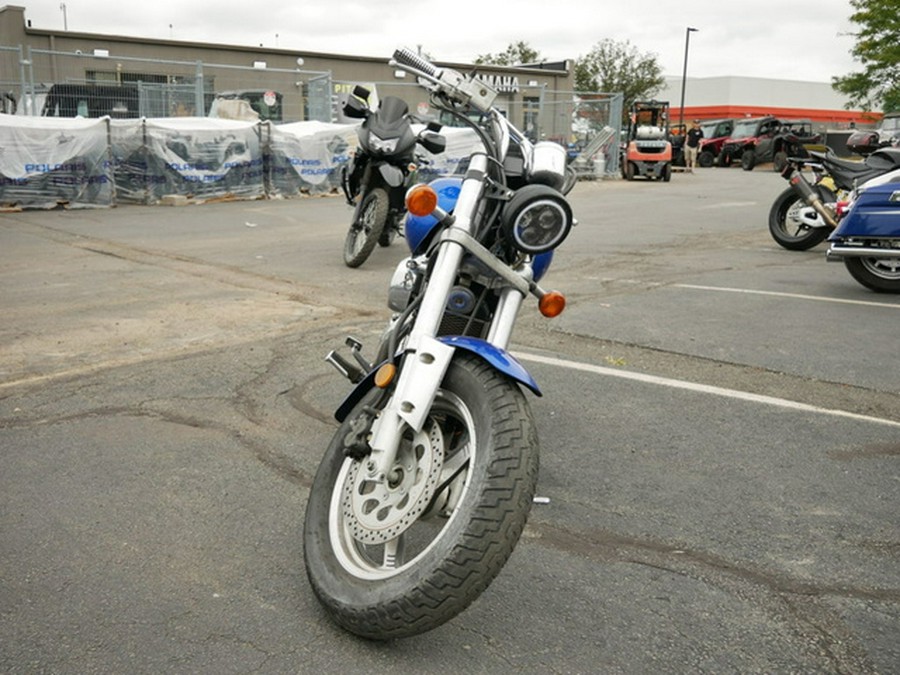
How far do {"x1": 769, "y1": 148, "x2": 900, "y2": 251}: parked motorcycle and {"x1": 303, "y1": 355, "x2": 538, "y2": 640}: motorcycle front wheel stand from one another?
7.33 metres

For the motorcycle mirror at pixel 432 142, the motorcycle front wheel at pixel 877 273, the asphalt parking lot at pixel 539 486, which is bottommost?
the asphalt parking lot at pixel 539 486

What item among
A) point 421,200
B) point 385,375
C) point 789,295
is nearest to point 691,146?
point 789,295

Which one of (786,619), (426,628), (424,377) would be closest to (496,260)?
(424,377)

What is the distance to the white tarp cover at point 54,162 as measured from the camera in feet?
43.8

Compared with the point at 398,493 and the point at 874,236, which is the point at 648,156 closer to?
the point at 874,236

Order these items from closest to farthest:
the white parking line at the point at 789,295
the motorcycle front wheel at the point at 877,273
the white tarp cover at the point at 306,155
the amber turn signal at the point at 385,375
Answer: the amber turn signal at the point at 385,375 < the white parking line at the point at 789,295 < the motorcycle front wheel at the point at 877,273 < the white tarp cover at the point at 306,155

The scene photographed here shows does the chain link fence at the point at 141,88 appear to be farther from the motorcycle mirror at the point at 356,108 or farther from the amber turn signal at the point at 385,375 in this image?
the amber turn signal at the point at 385,375

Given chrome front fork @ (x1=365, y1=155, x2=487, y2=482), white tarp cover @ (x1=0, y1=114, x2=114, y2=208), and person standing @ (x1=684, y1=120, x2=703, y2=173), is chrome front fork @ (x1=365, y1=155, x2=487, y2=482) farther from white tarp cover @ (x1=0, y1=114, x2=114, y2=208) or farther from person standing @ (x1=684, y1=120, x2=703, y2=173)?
person standing @ (x1=684, y1=120, x2=703, y2=173)

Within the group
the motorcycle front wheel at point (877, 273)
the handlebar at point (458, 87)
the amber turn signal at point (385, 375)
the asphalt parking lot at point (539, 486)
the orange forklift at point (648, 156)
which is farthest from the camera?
the orange forklift at point (648, 156)

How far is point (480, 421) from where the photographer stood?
2.36 m

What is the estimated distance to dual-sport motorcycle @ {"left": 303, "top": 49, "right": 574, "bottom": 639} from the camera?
218 cm

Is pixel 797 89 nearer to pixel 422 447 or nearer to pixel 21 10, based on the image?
pixel 21 10

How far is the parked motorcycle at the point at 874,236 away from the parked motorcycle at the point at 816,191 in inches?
48.3

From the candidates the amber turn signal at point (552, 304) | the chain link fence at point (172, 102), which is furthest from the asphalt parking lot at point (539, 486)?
the chain link fence at point (172, 102)
